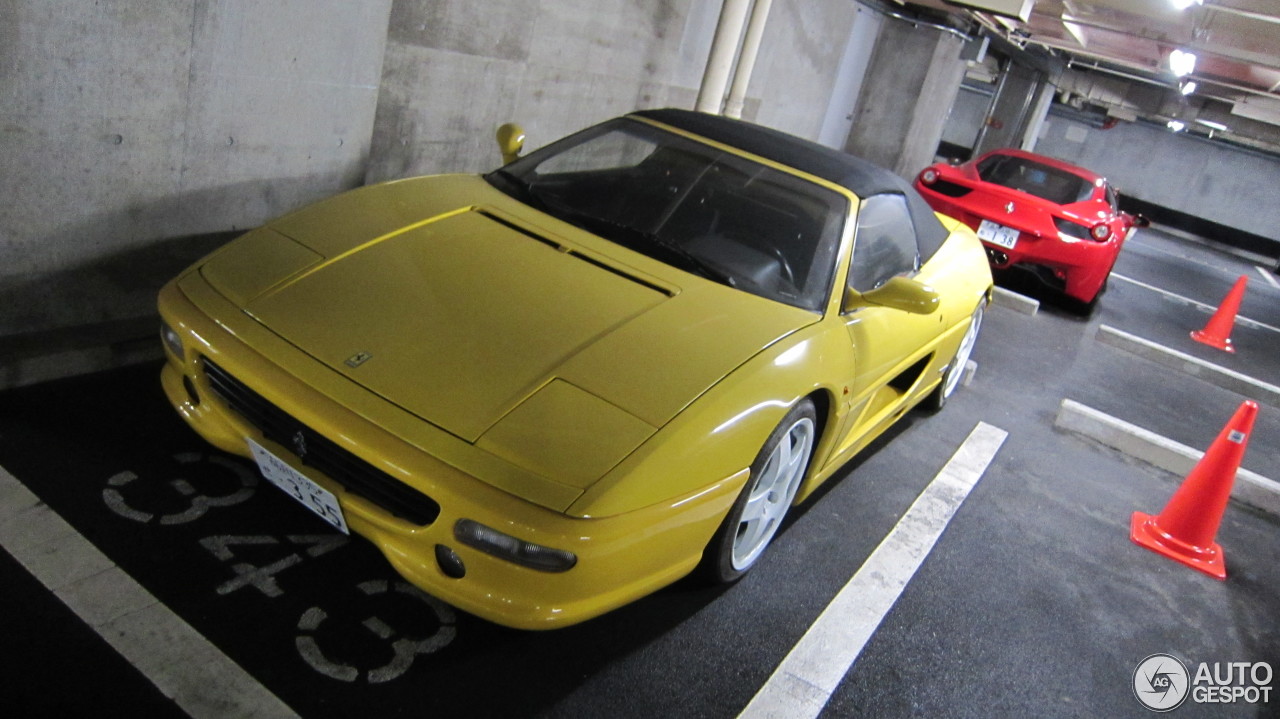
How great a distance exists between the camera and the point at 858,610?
9.43 feet

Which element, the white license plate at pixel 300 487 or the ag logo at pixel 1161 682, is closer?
the white license plate at pixel 300 487

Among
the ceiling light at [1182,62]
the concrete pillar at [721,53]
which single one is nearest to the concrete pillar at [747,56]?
the concrete pillar at [721,53]

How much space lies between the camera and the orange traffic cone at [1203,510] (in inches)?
153

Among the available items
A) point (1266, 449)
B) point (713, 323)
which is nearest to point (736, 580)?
point (713, 323)

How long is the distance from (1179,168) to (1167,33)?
836 inches

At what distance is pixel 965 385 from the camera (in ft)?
17.7

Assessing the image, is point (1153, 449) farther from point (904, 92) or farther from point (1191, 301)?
point (904, 92)

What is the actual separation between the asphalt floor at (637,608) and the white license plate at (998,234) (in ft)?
11.2

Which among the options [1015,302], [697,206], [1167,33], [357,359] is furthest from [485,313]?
[1167,33]

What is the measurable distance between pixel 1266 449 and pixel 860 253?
419cm

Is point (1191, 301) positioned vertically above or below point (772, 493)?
below

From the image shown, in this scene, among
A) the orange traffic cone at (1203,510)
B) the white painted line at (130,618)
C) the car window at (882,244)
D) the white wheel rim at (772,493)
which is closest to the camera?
the white painted line at (130,618)

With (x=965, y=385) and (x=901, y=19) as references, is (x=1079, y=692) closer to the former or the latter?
(x=965, y=385)

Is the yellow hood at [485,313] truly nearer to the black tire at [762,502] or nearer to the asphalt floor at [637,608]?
the black tire at [762,502]
